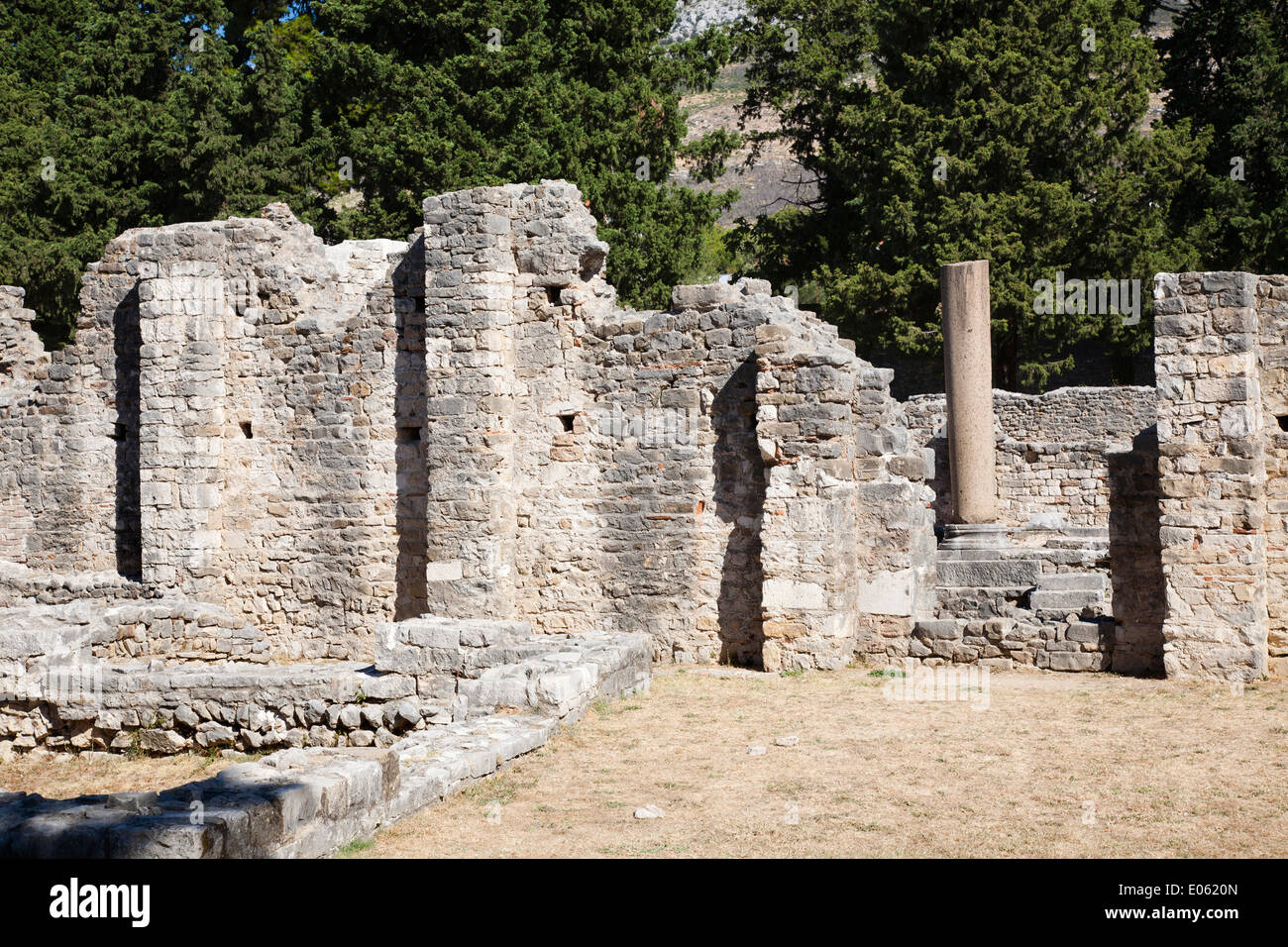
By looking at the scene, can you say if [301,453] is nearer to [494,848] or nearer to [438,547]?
[438,547]

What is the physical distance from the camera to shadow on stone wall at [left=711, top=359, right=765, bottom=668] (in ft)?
39.1

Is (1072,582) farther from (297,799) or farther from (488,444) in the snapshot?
(297,799)

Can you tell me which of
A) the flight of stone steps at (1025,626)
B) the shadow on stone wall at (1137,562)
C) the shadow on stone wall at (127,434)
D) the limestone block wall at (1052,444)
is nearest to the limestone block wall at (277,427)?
the shadow on stone wall at (127,434)

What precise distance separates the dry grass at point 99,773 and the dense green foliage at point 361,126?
53.3 ft

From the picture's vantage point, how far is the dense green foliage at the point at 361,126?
24625mm

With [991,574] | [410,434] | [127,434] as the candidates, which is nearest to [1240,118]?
[991,574]

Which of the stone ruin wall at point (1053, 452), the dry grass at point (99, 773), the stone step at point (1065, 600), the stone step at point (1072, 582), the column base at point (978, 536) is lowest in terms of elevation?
the dry grass at point (99, 773)

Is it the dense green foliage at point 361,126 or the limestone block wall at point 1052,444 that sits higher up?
the dense green foliage at point 361,126

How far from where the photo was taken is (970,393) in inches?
559

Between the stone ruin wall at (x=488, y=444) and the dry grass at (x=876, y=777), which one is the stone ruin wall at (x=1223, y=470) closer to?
the dry grass at (x=876, y=777)

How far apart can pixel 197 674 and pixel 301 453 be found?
4514 mm

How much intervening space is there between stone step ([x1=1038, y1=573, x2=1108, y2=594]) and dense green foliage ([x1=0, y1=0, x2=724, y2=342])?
47.6 feet

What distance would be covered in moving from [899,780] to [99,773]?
599cm

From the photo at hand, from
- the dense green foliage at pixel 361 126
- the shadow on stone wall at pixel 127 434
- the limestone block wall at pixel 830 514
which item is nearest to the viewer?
the limestone block wall at pixel 830 514
